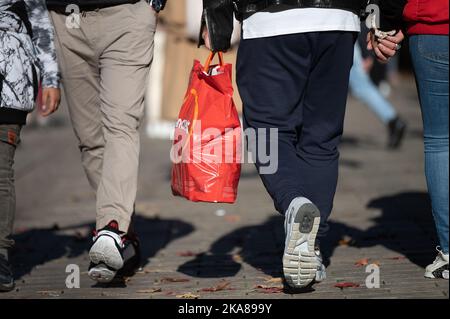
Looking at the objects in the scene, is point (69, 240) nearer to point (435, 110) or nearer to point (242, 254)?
point (242, 254)

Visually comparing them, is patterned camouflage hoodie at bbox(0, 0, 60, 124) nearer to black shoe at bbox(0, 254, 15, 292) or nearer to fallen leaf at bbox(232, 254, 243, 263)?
black shoe at bbox(0, 254, 15, 292)

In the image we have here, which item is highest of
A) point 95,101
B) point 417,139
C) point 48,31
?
point 48,31

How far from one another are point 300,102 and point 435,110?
2.13ft

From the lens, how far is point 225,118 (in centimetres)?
492

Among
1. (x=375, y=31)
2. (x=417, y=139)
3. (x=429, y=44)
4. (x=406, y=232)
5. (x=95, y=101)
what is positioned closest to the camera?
(x=429, y=44)

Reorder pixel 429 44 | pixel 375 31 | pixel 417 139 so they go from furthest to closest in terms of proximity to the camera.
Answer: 1. pixel 417 139
2. pixel 375 31
3. pixel 429 44

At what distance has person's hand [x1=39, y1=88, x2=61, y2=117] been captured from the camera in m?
5.23

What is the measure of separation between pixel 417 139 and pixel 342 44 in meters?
8.12

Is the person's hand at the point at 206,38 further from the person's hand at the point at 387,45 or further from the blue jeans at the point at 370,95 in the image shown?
the blue jeans at the point at 370,95

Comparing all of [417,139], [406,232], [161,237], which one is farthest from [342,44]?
[417,139]

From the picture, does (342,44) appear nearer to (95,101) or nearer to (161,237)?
(95,101)

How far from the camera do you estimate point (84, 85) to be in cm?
541

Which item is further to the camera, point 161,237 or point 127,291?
point 161,237

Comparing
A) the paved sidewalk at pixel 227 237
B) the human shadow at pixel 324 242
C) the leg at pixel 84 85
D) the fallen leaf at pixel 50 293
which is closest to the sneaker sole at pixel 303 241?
the paved sidewalk at pixel 227 237
